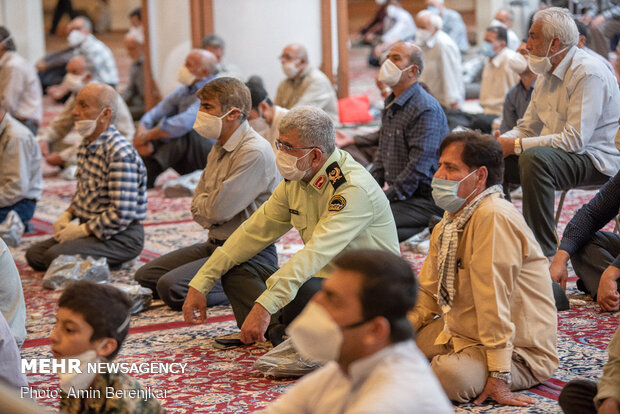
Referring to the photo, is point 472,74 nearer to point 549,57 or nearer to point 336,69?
point 336,69

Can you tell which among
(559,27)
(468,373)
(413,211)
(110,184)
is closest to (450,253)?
(468,373)

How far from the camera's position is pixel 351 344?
2.11 meters

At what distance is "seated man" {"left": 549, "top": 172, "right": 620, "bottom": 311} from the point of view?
181 inches

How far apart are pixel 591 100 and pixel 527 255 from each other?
6.82ft

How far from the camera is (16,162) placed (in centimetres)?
667

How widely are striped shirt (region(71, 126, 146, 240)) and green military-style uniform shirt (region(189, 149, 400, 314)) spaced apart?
1.46m

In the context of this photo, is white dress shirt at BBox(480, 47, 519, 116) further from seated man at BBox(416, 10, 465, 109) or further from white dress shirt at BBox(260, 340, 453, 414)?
white dress shirt at BBox(260, 340, 453, 414)

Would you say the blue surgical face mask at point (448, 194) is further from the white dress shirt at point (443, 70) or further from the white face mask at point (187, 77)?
the white dress shirt at point (443, 70)

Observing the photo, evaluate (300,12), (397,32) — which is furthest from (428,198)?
(397,32)

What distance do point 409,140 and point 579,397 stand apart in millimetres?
3099

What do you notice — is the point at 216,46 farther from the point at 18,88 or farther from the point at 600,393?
the point at 600,393

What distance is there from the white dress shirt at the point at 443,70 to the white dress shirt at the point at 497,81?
33 cm

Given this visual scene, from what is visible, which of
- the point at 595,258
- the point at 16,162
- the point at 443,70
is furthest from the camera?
the point at 443,70

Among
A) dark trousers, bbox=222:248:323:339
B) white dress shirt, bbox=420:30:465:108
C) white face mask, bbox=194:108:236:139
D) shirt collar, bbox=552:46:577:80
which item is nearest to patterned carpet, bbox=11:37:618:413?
dark trousers, bbox=222:248:323:339
